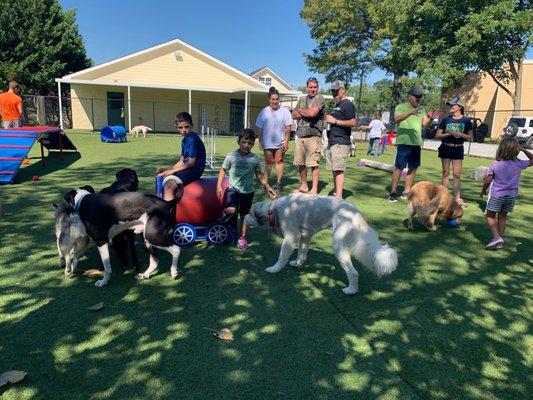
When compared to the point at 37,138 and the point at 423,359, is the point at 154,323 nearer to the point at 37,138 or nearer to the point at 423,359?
the point at 423,359

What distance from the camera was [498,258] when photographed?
527 cm

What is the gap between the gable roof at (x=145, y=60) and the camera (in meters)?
27.1

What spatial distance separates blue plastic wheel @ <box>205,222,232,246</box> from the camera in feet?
17.3

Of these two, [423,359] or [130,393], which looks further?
[423,359]

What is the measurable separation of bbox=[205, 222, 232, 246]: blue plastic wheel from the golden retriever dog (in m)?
3.01

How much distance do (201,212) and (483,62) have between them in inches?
1046

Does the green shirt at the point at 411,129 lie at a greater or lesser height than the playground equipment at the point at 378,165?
greater

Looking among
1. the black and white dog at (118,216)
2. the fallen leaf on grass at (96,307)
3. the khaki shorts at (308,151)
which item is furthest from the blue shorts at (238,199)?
the khaki shorts at (308,151)

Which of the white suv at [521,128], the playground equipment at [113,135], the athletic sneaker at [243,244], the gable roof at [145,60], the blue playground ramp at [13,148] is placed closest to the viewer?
the athletic sneaker at [243,244]

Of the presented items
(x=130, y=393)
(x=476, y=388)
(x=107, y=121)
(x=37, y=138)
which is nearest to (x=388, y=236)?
(x=476, y=388)

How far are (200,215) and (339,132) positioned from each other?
3424 mm

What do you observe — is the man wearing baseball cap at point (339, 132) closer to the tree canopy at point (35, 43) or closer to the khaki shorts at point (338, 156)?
the khaki shorts at point (338, 156)

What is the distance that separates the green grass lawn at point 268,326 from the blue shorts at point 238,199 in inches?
24.2

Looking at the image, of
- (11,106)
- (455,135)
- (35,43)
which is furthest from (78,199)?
(35,43)
